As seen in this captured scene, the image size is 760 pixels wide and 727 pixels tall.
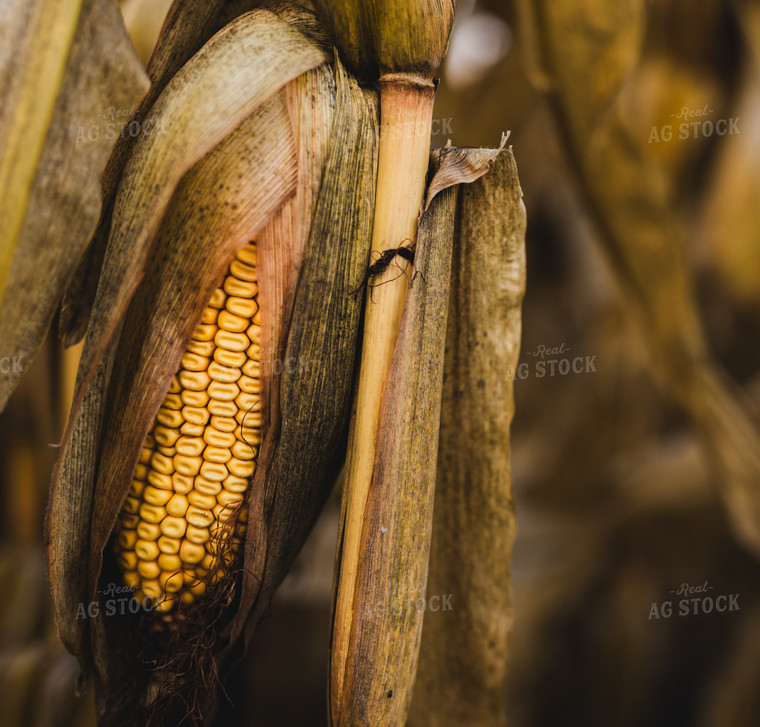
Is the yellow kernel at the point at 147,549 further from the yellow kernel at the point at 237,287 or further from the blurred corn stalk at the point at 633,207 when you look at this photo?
the blurred corn stalk at the point at 633,207

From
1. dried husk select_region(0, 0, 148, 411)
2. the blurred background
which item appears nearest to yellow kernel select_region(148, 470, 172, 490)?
dried husk select_region(0, 0, 148, 411)

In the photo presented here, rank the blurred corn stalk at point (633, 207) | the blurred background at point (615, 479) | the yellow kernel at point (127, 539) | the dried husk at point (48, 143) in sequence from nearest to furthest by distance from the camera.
Answer: the dried husk at point (48, 143)
the yellow kernel at point (127, 539)
the blurred corn stalk at point (633, 207)
the blurred background at point (615, 479)

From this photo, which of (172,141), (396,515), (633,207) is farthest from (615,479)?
(172,141)

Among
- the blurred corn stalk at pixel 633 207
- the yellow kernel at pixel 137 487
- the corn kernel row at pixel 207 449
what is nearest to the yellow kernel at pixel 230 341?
the corn kernel row at pixel 207 449

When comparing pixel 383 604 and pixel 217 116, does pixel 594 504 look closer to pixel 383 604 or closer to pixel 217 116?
pixel 383 604

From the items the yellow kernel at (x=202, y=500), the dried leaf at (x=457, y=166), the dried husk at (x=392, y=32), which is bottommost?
the yellow kernel at (x=202, y=500)

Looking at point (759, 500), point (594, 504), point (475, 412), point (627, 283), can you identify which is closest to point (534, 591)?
point (594, 504)

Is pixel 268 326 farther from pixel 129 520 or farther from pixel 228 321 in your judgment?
pixel 129 520
